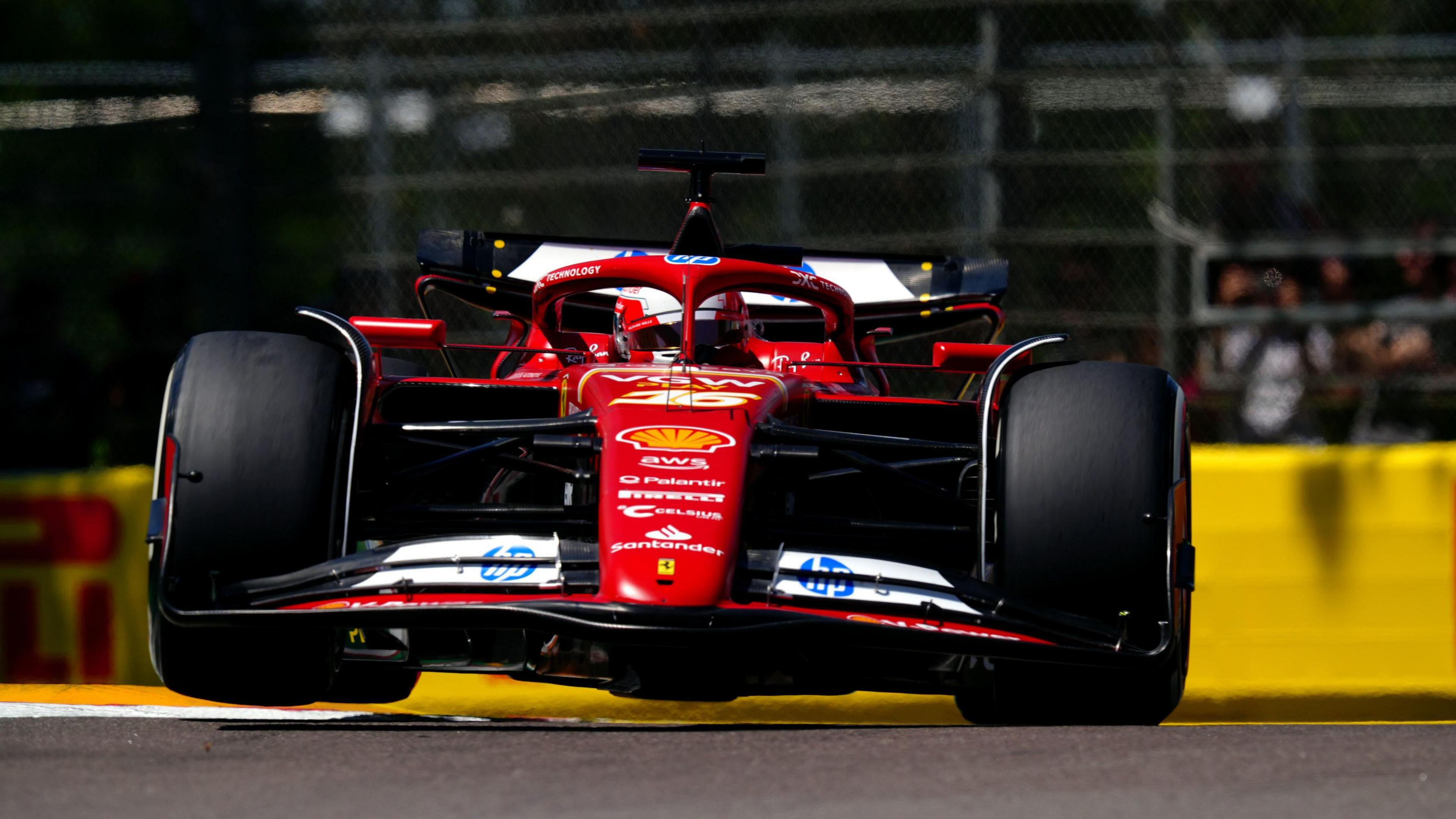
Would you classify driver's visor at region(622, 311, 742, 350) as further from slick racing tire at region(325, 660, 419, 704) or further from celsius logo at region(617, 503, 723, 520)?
celsius logo at region(617, 503, 723, 520)

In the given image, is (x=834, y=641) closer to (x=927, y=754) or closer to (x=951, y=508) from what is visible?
(x=927, y=754)

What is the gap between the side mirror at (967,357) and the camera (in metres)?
4.80

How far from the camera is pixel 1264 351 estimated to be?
848 cm

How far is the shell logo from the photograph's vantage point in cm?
439

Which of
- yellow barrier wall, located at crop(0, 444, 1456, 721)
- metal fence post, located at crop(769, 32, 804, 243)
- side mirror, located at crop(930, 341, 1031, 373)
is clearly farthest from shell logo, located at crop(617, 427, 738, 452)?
metal fence post, located at crop(769, 32, 804, 243)

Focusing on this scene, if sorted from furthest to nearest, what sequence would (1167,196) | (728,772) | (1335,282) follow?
1. (1167,196)
2. (1335,282)
3. (728,772)

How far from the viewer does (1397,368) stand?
8297 mm

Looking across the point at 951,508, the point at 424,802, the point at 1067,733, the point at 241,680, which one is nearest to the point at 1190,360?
the point at 951,508

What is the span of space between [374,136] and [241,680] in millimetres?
4921

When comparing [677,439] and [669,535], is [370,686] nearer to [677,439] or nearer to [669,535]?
[677,439]

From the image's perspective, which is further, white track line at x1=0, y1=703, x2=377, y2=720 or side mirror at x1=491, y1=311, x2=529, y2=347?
side mirror at x1=491, y1=311, x2=529, y2=347

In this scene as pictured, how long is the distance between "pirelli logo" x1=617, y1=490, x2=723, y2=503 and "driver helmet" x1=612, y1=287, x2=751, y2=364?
1362 millimetres

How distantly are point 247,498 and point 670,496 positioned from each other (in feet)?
3.09

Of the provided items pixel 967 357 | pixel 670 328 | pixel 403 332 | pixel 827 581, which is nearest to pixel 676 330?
pixel 670 328
